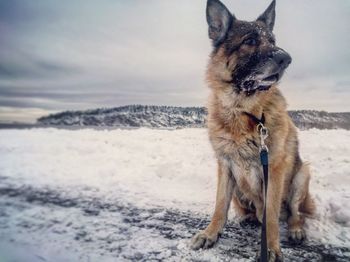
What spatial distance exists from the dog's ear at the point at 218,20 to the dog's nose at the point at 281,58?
1.41 ft

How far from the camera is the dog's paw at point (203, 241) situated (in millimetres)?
1511

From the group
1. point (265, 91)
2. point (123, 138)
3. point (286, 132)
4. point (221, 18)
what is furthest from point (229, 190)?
point (123, 138)

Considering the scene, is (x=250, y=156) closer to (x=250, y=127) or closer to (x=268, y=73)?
(x=250, y=127)

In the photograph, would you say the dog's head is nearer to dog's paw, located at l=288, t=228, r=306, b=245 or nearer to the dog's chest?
the dog's chest

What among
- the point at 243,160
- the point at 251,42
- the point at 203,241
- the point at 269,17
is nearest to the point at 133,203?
the point at 203,241

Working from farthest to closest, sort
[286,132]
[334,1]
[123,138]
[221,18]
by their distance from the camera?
1. [123,138]
2. [334,1]
3. [221,18]
4. [286,132]

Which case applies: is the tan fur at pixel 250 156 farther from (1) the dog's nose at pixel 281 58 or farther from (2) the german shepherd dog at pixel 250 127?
(1) the dog's nose at pixel 281 58

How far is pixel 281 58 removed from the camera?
4.66 feet

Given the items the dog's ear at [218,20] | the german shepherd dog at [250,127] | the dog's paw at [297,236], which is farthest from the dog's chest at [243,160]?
the dog's ear at [218,20]

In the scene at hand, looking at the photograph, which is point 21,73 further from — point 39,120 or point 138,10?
point 138,10

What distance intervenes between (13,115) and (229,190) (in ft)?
4.71

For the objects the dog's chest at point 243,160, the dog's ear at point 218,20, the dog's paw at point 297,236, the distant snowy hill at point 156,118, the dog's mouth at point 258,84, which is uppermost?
the dog's ear at point 218,20

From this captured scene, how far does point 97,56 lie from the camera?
2.10 metres

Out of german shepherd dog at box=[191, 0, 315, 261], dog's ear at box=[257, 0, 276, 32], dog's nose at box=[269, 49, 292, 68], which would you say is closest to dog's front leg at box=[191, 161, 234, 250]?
german shepherd dog at box=[191, 0, 315, 261]
